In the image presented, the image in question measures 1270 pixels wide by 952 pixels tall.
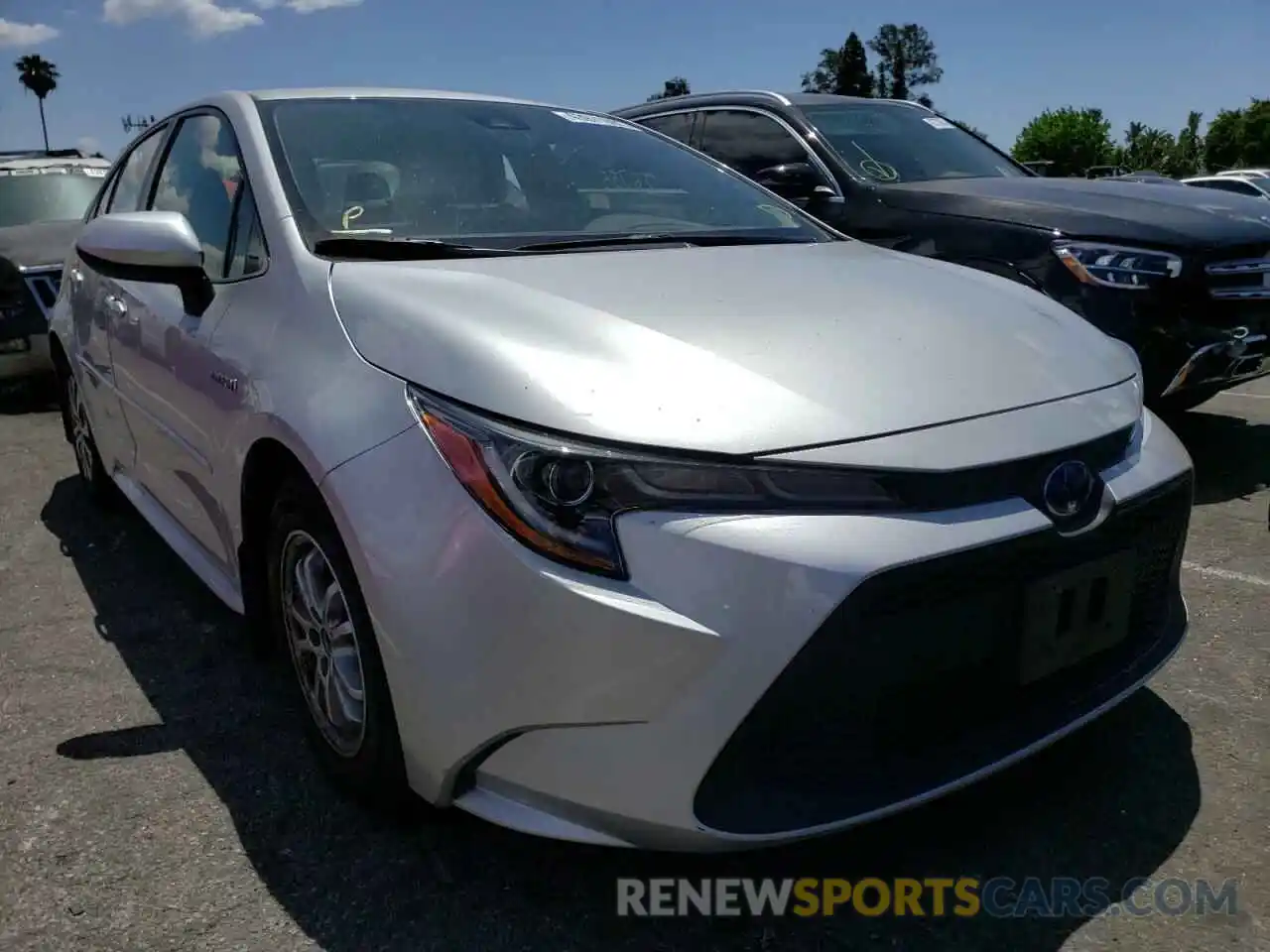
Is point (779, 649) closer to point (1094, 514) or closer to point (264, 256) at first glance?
point (1094, 514)

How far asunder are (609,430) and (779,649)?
42 centimetres

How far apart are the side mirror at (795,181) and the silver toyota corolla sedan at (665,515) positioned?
2701 millimetres

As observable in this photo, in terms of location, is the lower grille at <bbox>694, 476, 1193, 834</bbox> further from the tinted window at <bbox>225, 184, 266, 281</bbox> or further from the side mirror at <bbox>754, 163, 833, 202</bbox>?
the side mirror at <bbox>754, 163, 833, 202</bbox>

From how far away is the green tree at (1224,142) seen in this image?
72500mm

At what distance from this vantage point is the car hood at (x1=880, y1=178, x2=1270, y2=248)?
4.22 meters

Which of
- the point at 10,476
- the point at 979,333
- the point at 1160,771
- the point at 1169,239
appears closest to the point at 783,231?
the point at 979,333

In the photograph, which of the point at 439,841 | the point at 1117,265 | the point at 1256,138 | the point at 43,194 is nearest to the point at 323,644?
the point at 439,841

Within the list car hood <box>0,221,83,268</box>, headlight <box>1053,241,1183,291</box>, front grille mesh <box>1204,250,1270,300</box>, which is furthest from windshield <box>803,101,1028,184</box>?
car hood <box>0,221,83,268</box>

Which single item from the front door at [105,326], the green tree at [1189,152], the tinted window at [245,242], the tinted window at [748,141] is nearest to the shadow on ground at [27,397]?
the front door at [105,326]

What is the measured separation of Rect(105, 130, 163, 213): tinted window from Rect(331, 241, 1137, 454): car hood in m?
1.84

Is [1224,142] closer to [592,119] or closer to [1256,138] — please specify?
[1256,138]

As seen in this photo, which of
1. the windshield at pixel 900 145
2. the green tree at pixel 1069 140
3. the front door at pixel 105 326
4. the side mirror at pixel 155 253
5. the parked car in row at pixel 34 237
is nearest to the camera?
the side mirror at pixel 155 253

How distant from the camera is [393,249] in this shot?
91.2 inches

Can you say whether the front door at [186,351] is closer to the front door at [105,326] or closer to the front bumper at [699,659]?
the front door at [105,326]
